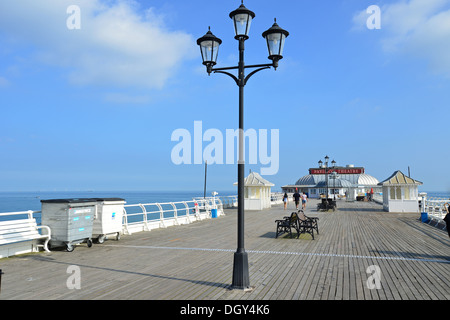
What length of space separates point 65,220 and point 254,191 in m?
20.2

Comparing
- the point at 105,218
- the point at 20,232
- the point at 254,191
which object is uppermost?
the point at 254,191

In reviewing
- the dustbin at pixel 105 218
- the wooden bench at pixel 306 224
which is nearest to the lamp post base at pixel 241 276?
the dustbin at pixel 105 218

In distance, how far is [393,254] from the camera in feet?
28.1

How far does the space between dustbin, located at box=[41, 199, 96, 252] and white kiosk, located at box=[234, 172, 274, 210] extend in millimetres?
18291

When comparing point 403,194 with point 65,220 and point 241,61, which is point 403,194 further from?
point 65,220

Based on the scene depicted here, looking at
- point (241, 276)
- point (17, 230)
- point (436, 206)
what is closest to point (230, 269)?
point (241, 276)

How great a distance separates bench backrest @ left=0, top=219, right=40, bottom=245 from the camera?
7.82 meters

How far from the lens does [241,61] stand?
602cm

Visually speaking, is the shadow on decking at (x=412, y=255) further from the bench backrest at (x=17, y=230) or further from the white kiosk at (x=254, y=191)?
the white kiosk at (x=254, y=191)

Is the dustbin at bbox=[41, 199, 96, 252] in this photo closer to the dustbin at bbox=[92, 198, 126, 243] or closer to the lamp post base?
the dustbin at bbox=[92, 198, 126, 243]

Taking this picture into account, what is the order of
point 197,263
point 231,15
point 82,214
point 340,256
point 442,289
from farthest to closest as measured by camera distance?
point 82,214, point 340,256, point 197,263, point 231,15, point 442,289
